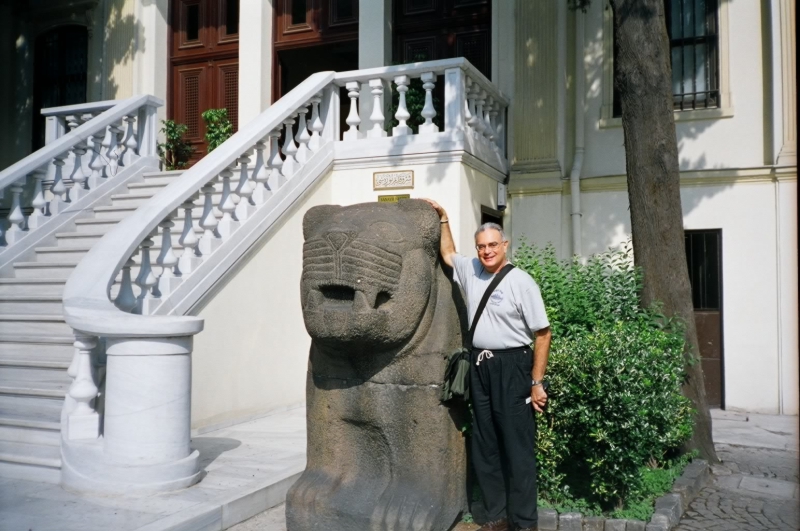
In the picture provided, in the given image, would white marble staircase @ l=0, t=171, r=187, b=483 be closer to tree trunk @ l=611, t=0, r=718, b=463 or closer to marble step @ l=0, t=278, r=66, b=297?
marble step @ l=0, t=278, r=66, b=297

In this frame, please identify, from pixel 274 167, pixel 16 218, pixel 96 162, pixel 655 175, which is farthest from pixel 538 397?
pixel 96 162

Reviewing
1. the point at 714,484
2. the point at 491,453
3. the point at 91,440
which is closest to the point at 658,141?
the point at 714,484

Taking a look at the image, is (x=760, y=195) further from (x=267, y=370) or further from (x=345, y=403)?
(x=345, y=403)

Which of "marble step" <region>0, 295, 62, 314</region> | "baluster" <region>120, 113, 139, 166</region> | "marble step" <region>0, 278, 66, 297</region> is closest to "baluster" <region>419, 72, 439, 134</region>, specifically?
"baluster" <region>120, 113, 139, 166</region>

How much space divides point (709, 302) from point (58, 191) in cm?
848

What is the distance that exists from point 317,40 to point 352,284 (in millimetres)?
9155

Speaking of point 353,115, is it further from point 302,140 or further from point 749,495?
point 749,495

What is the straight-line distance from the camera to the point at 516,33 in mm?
11273

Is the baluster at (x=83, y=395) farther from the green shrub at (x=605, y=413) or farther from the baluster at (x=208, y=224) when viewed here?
the green shrub at (x=605, y=413)

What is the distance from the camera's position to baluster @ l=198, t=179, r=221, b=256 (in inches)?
298

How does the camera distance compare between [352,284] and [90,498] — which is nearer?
[352,284]

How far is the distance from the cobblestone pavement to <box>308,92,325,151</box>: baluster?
5800 millimetres

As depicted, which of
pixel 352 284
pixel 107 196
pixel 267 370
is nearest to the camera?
pixel 352 284

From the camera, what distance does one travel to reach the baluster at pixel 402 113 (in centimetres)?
961
